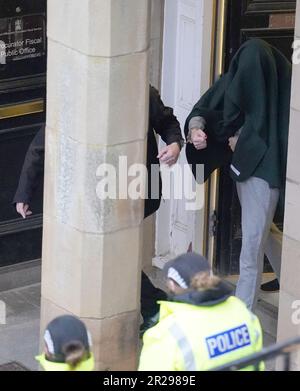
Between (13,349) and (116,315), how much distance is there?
1.11 meters

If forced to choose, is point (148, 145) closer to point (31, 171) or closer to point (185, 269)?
point (31, 171)

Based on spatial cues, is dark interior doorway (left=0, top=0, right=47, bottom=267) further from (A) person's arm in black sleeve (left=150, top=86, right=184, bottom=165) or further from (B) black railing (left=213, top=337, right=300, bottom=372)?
(B) black railing (left=213, top=337, right=300, bottom=372)

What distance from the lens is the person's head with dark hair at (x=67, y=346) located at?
220 inches

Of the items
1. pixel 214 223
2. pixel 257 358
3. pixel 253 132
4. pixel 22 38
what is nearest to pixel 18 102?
pixel 22 38

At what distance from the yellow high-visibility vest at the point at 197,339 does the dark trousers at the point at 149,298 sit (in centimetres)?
253

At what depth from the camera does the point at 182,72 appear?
9.16 meters

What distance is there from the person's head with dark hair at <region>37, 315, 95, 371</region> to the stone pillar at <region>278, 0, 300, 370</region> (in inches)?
79.3

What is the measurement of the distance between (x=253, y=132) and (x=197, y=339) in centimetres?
255

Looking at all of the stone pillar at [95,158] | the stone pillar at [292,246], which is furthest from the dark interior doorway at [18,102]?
the stone pillar at [292,246]

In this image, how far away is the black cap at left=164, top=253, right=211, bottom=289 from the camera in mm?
5832

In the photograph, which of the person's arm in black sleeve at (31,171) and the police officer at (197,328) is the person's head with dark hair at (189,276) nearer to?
the police officer at (197,328)

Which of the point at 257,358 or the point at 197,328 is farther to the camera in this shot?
the point at 197,328

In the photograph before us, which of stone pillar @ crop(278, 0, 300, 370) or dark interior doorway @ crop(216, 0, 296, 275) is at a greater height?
dark interior doorway @ crop(216, 0, 296, 275)

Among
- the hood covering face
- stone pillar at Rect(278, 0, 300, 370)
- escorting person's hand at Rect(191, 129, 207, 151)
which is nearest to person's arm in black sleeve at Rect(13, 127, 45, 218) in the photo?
escorting person's hand at Rect(191, 129, 207, 151)
